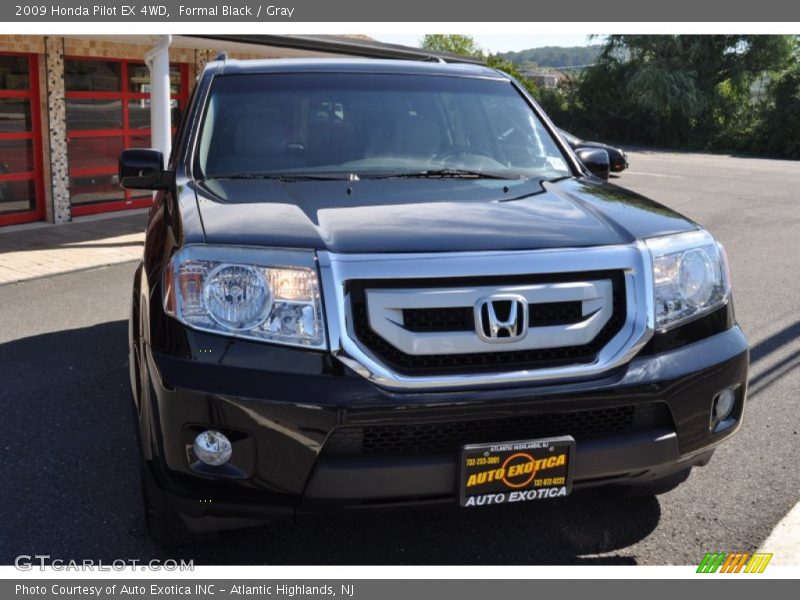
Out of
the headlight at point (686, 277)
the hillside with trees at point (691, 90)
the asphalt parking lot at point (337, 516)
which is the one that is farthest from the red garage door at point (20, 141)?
the hillside with trees at point (691, 90)

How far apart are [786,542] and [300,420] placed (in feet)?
6.52

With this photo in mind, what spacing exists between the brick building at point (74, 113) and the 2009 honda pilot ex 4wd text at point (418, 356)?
891 cm

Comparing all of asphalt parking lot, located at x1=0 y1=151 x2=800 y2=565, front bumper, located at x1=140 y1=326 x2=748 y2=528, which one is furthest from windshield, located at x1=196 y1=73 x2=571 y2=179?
asphalt parking lot, located at x1=0 y1=151 x2=800 y2=565

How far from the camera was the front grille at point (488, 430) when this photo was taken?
2553mm

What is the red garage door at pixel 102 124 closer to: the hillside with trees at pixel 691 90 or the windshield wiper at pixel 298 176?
the windshield wiper at pixel 298 176

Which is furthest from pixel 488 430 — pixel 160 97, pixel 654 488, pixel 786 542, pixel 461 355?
pixel 160 97

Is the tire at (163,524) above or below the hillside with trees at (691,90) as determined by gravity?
below

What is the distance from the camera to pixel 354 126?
3947 millimetres

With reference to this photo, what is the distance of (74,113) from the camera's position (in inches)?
476

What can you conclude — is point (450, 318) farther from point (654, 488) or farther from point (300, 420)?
point (654, 488)

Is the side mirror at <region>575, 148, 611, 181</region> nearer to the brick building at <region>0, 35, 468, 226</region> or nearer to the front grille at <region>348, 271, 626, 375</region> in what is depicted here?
the front grille at <region>348, 271, 626, 375</region>

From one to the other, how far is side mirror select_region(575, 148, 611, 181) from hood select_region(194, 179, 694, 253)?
0.79 meters

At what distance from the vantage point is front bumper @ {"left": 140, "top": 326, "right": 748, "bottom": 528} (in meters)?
2.49

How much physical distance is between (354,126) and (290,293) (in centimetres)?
158
